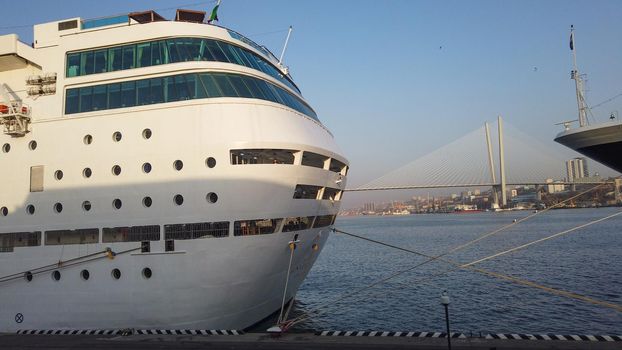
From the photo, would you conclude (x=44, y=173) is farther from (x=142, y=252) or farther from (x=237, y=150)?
(x=237, y=150)

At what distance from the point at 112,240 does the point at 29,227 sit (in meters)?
3.23

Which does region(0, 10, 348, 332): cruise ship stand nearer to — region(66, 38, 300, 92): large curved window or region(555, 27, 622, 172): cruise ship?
region(66, 38, 300, 92): large curved window

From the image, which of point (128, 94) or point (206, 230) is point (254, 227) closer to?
point (206, 230)

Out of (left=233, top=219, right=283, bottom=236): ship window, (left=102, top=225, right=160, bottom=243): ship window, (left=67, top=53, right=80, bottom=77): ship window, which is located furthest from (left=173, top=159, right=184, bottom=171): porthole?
(left=67, top=53, right=80, bottom=77): ship window

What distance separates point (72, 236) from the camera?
1315 centimetres

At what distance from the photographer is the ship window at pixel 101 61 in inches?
546

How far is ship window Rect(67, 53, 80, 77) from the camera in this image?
14.1 metres

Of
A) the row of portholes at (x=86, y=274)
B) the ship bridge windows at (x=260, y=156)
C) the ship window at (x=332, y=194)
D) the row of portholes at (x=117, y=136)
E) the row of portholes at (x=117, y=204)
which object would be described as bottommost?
the row of portholes at (x=86, y=274)

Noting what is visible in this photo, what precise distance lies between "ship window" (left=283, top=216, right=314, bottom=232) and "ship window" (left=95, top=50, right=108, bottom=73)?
25.8 ft

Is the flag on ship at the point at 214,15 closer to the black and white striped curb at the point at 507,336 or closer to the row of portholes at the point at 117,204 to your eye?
the row of portholes at the point at 117,204

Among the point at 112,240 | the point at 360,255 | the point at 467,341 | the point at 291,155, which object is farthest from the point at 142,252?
the point at 360,255

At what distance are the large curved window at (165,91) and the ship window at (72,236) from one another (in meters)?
3.89

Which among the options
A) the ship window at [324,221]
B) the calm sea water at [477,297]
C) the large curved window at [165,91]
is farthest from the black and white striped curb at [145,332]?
the calm sea water at [477,297]

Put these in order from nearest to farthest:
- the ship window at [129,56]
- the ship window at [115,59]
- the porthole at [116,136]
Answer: the porthole at [116,136] → the ship window at [129,56] → the ship window at [115,59]
